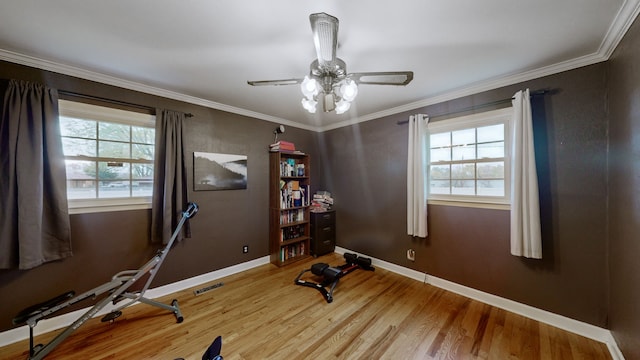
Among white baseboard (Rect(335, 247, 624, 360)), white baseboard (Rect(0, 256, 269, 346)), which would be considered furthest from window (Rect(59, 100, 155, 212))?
white baseboard (Rect(335, 247, 624, 360))

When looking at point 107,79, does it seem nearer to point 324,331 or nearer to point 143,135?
point 143,135

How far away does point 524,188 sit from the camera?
6.68 ft

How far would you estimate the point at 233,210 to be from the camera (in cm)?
314

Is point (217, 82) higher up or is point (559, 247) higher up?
point (217, 82)

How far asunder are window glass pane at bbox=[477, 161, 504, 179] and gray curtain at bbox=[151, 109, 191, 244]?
3541 millimetres

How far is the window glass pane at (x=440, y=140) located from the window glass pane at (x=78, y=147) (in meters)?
3.92

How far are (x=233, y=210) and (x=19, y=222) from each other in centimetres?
184

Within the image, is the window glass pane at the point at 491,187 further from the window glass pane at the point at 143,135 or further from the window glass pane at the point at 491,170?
the window glass pane at the point at 143,135

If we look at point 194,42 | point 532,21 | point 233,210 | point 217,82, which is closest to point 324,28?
point 194,42

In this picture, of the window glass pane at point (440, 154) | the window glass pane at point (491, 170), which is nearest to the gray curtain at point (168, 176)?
the window glass pane at point (440, 154)

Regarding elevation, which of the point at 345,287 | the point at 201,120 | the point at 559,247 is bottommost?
the point at 345,287

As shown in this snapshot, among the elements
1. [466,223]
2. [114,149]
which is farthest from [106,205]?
[466,223]

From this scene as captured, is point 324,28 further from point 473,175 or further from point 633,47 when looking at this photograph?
point 473,175

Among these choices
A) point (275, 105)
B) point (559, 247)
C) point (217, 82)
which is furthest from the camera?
point (275, 105)
